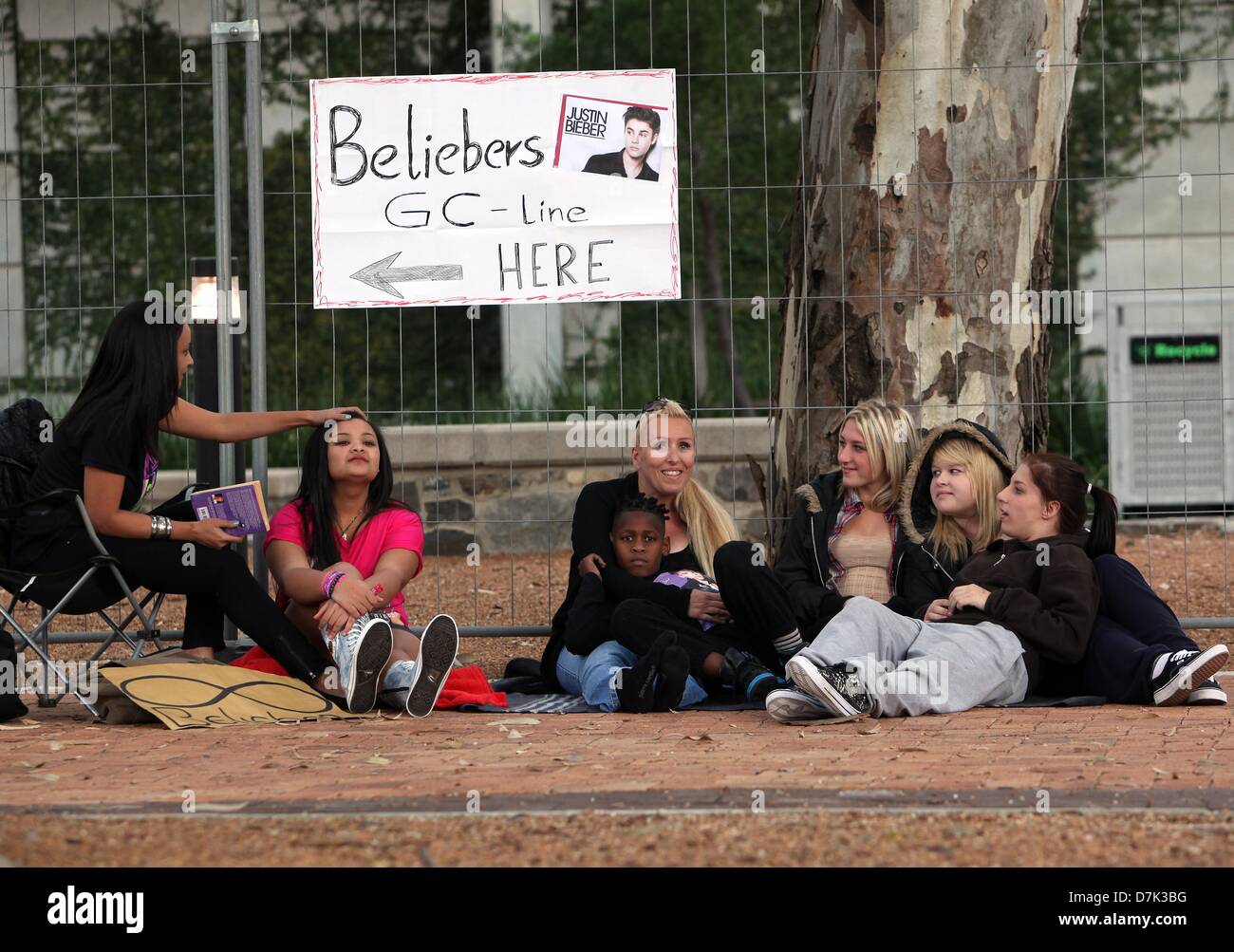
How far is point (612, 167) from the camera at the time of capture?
7090mm

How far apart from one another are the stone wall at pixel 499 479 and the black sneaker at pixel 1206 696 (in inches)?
201

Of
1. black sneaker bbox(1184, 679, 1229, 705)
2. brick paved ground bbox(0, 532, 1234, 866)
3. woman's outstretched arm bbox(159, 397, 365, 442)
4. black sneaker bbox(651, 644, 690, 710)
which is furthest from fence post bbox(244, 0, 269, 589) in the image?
black sneaker bbox(1184, 679, 1229, 705)

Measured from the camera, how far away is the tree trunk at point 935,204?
23.0ft

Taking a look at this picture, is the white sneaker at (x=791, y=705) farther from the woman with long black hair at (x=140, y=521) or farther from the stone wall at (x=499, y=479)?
the stone wall at (x=499, y=479)

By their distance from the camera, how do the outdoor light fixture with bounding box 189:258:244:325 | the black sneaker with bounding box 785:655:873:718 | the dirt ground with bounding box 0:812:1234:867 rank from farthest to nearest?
the outdoor light fixture with bounding box 189:258:244:325 → the black sneaker with bounding box 785:655:873:718 → the dirt ground with bounding box 0:812:1234:867

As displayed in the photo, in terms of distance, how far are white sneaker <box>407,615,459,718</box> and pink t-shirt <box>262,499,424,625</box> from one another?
491 millimetres

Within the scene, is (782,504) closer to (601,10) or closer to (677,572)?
(677,572)

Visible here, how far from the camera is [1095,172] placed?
14969mm

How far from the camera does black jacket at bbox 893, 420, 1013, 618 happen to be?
6051mm

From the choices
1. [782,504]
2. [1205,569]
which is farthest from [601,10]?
[782,504]

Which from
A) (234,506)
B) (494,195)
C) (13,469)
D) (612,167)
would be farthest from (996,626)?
(13,469)

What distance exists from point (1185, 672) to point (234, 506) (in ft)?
11.2

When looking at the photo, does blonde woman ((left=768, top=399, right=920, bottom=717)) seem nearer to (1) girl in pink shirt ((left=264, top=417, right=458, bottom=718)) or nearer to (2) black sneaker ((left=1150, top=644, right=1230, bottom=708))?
(2) black sneaker ((left=1150, top=644, right=1230, bottom=708))

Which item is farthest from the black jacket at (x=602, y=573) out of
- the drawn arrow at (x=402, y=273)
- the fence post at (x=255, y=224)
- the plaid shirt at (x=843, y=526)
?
the fence post at (x=255, y=224)
